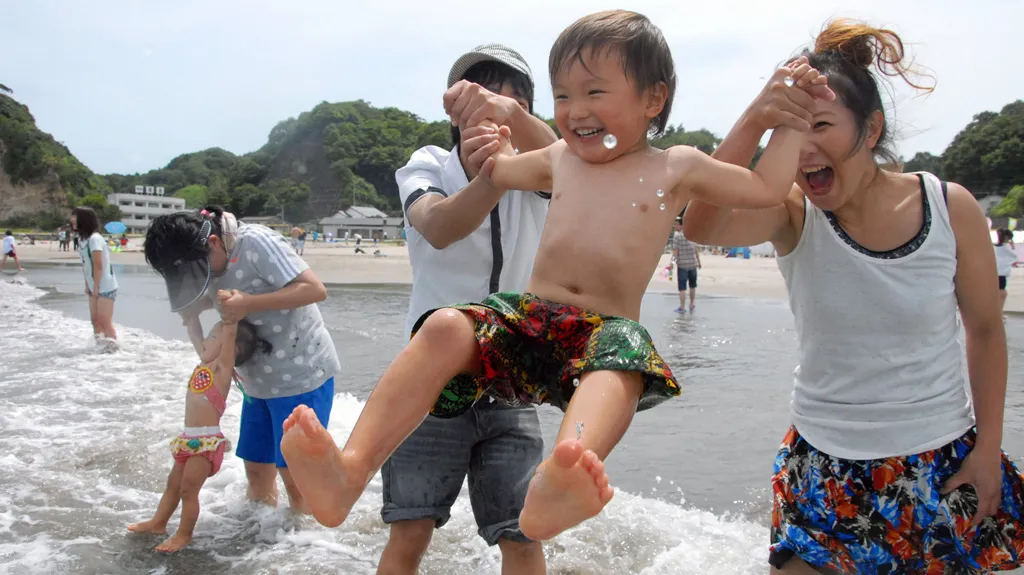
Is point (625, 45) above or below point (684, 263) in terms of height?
above

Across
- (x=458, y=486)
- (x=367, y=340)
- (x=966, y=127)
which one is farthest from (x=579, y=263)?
(x=966, y=127)

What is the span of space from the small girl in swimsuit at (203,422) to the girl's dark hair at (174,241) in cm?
39

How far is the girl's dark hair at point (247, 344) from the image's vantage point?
3971 mm

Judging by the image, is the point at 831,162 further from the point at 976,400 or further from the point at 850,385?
the point at 976,400

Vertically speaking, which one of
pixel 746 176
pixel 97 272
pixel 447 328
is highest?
pixel 746 176

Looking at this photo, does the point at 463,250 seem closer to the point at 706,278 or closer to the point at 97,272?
the point at 97,272

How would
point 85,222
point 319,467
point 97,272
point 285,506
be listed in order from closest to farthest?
point 319,467 → point 285,506 → point 85,222 → point 97,272

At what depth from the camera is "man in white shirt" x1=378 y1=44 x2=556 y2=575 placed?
2398 millimetres

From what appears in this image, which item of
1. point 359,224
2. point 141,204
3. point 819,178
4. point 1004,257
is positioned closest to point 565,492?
point 819,178

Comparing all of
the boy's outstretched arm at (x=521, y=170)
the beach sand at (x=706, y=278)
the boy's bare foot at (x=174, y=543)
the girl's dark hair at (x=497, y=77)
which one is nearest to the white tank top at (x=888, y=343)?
the boy's outstretched arm at (x=521, y=170)

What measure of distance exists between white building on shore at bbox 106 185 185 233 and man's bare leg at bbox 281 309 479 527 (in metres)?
111

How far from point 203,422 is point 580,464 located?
2994mm

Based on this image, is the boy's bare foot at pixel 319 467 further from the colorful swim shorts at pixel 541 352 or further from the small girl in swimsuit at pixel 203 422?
the small girl in swimsuit at pixel 203 422

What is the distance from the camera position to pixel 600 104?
2102mm
